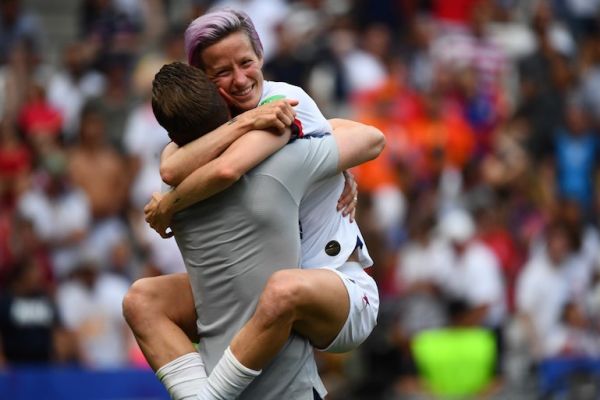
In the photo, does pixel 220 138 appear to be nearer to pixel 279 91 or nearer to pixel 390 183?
pixel 279 91

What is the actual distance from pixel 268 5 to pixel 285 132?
33.3 ft

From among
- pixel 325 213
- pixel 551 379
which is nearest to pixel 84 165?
pixel 551 379

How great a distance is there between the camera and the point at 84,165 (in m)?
12.3

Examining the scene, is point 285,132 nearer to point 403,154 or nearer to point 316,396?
point 316,396

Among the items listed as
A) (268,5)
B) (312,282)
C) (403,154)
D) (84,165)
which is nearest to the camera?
(312,282)

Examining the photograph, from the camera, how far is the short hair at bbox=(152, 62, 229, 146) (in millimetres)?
4977

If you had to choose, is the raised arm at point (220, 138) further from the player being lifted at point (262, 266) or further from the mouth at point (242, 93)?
the mouth at point (242, 93)

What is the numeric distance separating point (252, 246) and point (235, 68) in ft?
2.21

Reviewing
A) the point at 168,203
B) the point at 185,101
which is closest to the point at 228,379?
the point at 168,203

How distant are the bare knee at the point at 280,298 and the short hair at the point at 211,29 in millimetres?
892

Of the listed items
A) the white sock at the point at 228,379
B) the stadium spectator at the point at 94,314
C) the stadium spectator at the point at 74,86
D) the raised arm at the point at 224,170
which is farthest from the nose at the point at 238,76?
the stadium spectator at the point at 74,86

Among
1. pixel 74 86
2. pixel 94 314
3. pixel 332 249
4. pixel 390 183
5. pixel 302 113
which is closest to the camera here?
pixel 302 113

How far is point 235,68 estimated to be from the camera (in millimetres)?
5191

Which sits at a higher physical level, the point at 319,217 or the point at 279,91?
the point at 279,91
